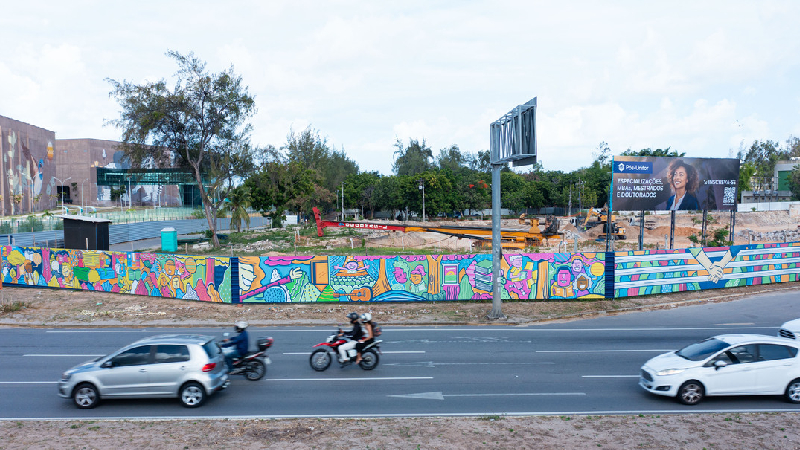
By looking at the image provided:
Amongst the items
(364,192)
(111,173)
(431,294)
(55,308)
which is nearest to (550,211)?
(364,192)

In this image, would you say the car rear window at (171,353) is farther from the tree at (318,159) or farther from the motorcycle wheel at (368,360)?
the tree at (318,159)

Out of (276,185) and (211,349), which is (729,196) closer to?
(211,349)

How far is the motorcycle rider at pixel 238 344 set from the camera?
13156mm

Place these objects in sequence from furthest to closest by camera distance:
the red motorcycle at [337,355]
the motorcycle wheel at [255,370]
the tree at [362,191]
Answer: the tree at [362,191] < the red motorcycle at [337,355] < the motorcycle wheel at [255,370]

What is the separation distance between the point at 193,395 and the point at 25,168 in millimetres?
63179

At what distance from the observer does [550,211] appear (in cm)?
10238

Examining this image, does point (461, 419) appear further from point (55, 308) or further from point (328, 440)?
point (55, 308)

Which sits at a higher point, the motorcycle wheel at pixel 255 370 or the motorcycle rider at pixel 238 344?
the motorcycle rider at pixel 238 344

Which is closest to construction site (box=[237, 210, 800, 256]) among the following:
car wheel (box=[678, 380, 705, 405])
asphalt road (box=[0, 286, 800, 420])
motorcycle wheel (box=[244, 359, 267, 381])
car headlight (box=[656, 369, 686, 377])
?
asphalt road (box=[0, 286, 800, 420])

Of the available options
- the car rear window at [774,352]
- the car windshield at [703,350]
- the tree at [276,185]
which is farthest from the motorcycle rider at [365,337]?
the tree at [276,185]

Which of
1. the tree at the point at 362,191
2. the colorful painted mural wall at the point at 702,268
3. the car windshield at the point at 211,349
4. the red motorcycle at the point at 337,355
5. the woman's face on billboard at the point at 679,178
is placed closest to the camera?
the car windshield at the point at 211,349

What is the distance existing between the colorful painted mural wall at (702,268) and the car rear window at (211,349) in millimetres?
18788

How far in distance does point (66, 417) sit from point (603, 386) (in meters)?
11.8

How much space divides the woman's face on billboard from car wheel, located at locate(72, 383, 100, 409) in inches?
1105
